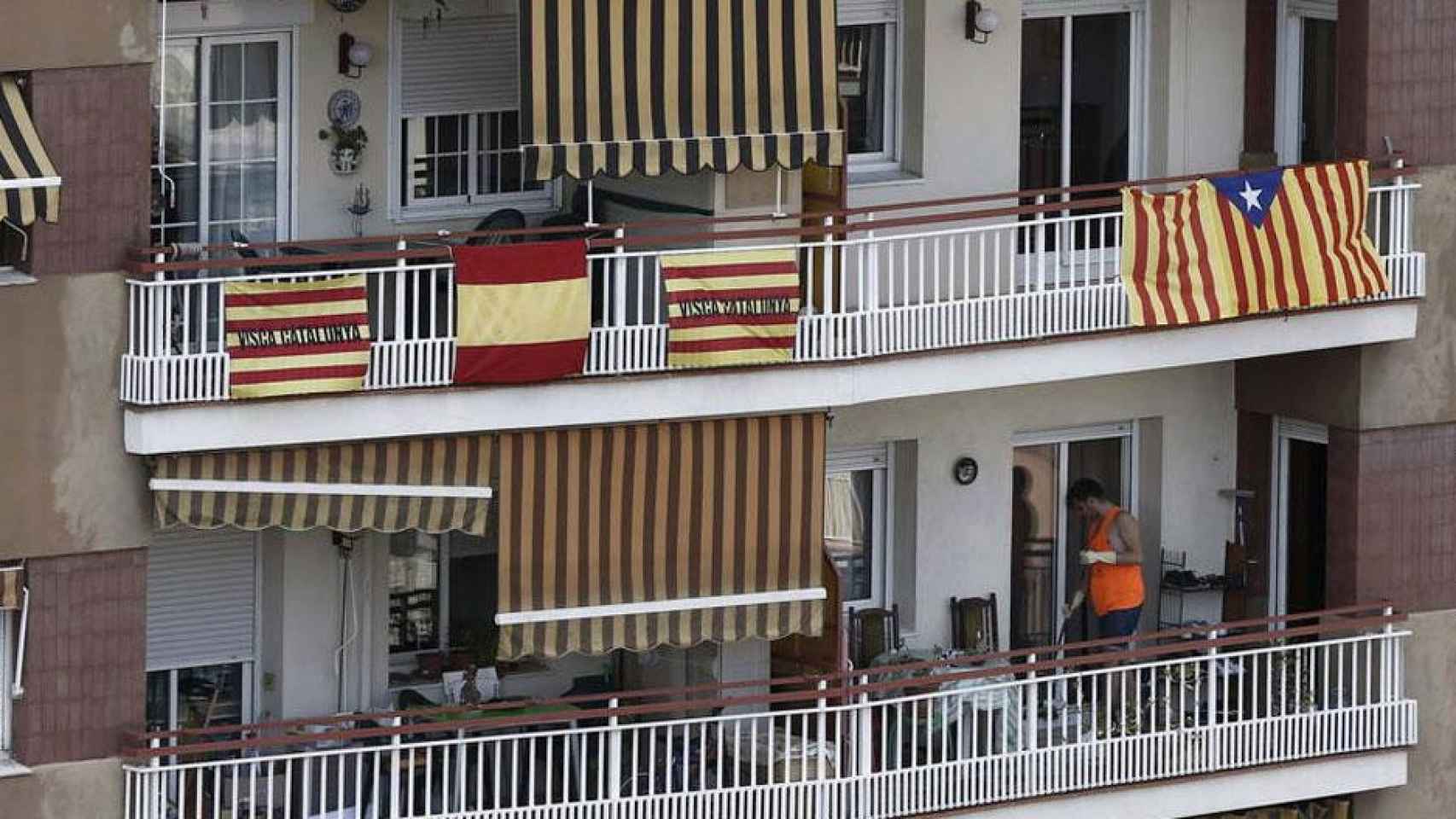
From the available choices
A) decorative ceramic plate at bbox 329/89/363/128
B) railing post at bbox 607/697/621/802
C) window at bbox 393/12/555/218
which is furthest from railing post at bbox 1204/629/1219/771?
decorative ceramic plate at bbox 329/89/363/128

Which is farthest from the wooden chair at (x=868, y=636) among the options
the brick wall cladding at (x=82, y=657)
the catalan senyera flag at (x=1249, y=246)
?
the brick wall cladding at (x=82, y=657)

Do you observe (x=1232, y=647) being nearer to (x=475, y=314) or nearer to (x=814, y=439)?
(x=814, y=439)

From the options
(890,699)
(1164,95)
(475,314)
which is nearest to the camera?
(475,314)

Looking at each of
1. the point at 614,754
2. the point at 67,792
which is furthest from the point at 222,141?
the point at 614,754

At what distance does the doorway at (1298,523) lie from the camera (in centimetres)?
3922

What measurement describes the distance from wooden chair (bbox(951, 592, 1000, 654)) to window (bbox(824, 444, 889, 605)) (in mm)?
593

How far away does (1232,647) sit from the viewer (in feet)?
128

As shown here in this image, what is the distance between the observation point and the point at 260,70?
A: 3481 centimetres

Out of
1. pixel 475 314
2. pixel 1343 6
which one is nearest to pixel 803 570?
pixel 475 314

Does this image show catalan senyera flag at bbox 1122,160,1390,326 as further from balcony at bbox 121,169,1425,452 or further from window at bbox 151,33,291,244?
window at bbox 151,33,291,244

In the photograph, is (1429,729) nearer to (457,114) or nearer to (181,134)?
(457,114)

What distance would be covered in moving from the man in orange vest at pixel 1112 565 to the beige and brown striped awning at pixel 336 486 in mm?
5554

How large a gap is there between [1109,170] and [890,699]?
17.0 feet

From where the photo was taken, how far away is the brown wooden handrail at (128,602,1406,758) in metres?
33.7
